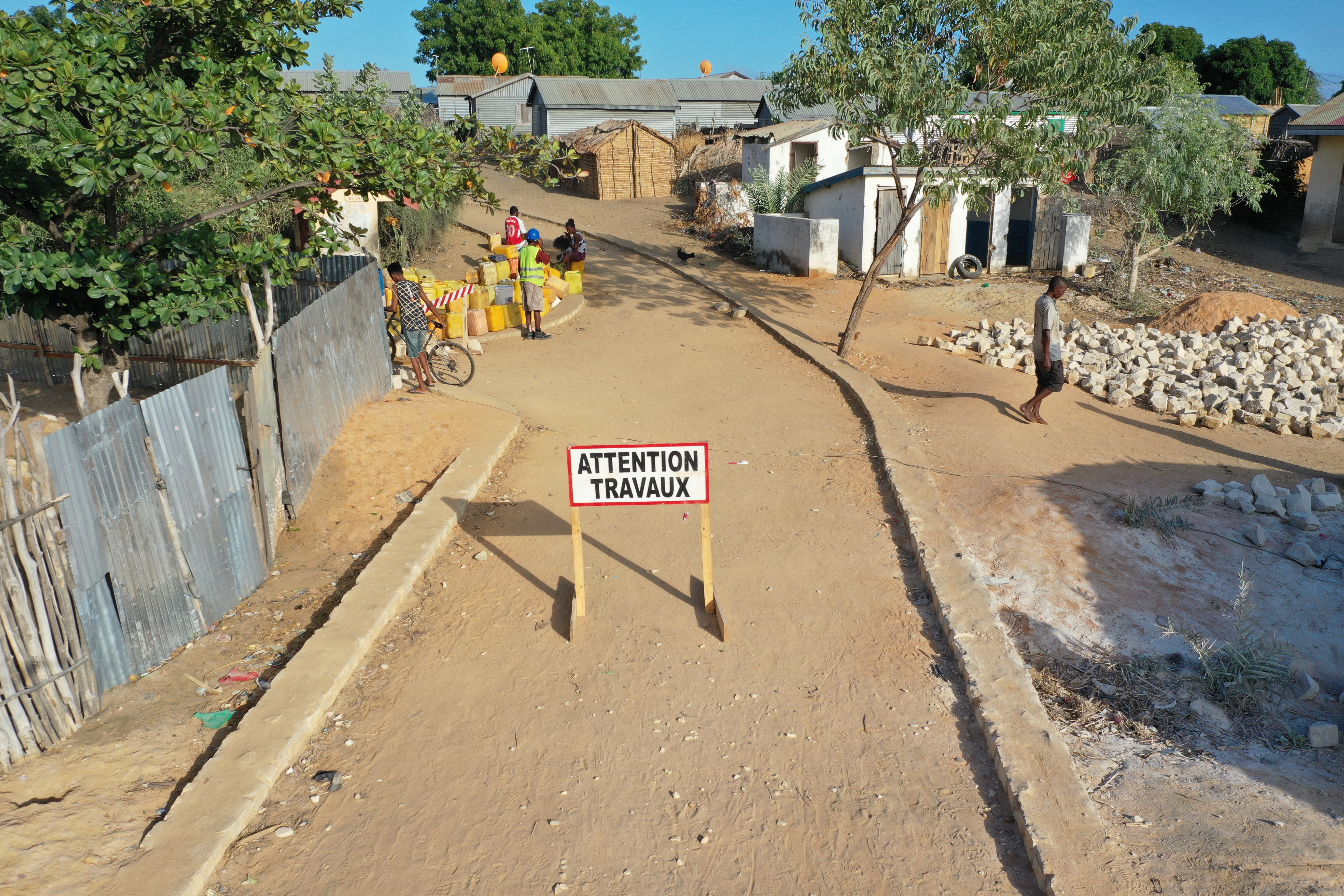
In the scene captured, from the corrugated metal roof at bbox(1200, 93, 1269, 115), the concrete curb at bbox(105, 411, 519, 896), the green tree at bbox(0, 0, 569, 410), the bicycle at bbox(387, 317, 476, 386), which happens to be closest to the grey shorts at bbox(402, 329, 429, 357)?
the bicycle at bbox(387, 317, 476, 386)

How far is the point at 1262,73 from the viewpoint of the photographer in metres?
42.2

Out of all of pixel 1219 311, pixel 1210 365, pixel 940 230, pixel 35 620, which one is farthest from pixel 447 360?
pixel 1219 311

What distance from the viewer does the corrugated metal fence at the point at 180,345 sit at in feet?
35.7

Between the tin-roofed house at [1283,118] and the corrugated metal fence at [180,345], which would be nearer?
the corrugated metal fence at [180,345]

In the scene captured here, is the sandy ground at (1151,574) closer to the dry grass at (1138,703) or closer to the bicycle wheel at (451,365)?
the dry grass at (1138,703)

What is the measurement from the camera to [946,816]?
4.26m

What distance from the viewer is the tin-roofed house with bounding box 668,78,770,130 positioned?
4506 cm

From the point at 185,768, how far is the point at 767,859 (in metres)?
2.94

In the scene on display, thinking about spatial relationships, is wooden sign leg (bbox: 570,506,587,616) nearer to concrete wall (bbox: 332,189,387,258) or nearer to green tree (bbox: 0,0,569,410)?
green tree (bbox: 0,0,569,410)

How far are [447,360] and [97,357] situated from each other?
5.17 m

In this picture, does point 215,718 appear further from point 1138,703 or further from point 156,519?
point 1138,703

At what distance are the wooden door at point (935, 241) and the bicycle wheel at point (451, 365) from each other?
11.7 m

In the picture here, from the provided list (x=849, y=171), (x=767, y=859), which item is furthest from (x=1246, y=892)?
(x=849, y=171)

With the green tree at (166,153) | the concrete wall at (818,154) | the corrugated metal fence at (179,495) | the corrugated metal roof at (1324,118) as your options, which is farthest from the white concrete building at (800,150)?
the corrugated metal fence at (179,495)
